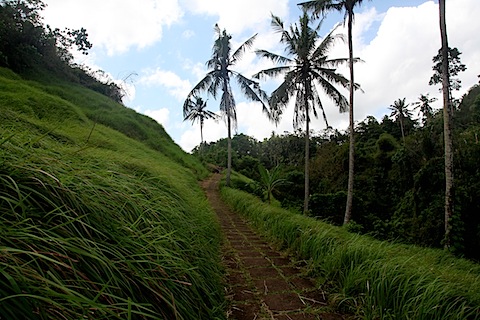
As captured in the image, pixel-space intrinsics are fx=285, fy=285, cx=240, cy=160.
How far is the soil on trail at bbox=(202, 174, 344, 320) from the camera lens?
242 centimetres

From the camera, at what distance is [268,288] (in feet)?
9.65

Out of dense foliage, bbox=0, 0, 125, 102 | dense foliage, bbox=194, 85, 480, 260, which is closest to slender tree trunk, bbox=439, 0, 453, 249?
dense foliage, bbox=194, 85, 480, 260

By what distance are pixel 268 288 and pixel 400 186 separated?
1999 cm

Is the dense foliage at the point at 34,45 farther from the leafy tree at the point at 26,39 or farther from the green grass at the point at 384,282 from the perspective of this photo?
the green grass at the point at 384,282

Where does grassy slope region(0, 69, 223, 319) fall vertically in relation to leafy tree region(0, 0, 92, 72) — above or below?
below

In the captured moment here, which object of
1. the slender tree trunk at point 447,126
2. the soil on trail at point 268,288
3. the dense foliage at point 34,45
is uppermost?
the dense foliage at point 34,45

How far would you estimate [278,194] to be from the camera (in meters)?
20.8

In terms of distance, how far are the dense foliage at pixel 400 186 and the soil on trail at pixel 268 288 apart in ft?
20.4

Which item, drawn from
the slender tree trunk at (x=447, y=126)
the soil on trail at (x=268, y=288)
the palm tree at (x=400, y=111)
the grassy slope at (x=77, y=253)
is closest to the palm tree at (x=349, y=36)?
the slender tree trunk at (x=447, y=126)

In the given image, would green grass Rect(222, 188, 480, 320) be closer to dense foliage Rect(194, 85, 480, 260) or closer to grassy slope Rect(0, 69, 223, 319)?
grassy slope Rect(0, 69, 223, 319)

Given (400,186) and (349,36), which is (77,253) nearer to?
(349,36)

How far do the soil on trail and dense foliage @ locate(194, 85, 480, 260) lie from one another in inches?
245

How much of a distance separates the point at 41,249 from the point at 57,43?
20.2 meters

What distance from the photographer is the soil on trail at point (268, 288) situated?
242cm
